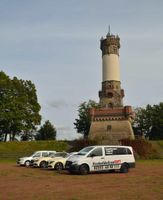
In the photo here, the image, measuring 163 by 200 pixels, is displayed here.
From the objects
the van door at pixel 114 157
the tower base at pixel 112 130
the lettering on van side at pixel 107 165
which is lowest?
the lettering on van side at pixel 107 165

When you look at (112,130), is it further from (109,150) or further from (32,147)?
(109,150)

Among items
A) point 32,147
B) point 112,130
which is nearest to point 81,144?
point 112,130

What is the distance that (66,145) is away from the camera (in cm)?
6197

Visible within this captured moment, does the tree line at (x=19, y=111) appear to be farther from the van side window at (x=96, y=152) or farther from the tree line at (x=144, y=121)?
the van side window at (x=96, y=152)

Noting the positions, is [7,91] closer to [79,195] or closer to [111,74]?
[111,74]

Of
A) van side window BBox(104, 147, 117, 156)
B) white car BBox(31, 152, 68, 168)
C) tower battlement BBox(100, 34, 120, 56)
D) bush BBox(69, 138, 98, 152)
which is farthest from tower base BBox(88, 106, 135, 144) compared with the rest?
van side window BBox(104, 147, 117, 156)

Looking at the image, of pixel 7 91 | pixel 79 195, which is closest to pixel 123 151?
pixel 79 195

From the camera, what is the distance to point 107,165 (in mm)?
23641

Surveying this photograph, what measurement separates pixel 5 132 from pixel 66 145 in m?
14.5

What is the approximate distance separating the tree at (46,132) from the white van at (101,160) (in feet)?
197

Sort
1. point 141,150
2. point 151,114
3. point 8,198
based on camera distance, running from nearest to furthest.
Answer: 1. point 8,198
2. point 141,150
3. point 151,114

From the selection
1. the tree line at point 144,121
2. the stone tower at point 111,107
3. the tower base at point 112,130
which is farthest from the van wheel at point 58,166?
the tree line at point 144,121

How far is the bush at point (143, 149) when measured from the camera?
5494 cm

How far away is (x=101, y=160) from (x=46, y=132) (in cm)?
6170
